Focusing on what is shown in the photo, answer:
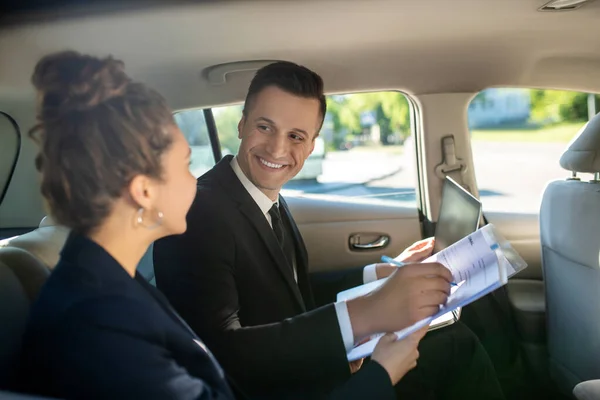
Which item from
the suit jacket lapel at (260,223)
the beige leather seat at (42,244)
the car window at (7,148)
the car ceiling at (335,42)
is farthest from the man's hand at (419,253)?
the car window at (7,148)

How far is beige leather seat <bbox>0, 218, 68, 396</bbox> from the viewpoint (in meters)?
1.02

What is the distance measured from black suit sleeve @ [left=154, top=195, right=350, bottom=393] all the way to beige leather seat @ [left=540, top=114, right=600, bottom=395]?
0.99m

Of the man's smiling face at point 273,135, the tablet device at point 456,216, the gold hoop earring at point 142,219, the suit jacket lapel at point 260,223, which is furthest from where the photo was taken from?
the tablet device at point 456,216

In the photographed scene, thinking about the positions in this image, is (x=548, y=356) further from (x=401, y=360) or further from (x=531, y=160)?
(x=531, y=160)

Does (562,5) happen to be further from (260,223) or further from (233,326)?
(233,326)

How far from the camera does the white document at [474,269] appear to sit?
115 cm

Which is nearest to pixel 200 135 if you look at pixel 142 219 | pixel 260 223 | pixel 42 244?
pixel 260 223

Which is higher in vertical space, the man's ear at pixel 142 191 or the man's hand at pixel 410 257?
the man's ear at pixel 142 191

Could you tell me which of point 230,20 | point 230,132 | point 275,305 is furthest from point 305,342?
point 230,132

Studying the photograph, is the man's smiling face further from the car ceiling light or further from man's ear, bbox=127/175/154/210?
the car ceiling light

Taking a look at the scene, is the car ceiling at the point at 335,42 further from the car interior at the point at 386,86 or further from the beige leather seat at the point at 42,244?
the beige leather seat at the point at 42,244

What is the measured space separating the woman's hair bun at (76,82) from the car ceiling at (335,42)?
51 cm

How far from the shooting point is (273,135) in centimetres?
160

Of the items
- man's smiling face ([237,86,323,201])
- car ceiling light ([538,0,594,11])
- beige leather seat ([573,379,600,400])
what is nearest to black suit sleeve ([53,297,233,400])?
man's smiling face ([237,86,323,201])
